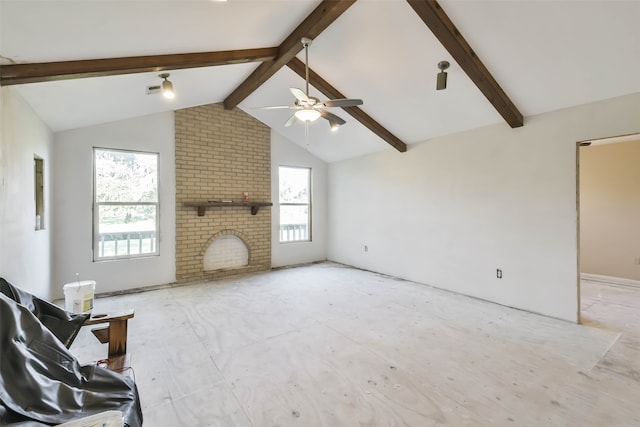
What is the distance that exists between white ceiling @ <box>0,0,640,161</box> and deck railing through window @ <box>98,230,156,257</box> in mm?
1767

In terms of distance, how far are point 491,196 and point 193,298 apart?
4.71 m

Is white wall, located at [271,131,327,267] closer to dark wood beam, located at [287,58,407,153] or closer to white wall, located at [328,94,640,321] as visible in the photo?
white wall, located at [328,94,640,321]

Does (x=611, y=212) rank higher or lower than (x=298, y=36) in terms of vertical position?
lower

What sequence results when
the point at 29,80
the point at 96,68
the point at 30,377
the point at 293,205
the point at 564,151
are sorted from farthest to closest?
the point at 293,205, the point at 564,151, the point at 96,68, the point at 29,80, the point at 30,377

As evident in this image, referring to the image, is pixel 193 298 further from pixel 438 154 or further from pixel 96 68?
pixel 438 154

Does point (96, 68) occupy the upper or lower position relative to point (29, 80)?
upper

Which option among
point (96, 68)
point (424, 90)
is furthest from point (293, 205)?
point (96, 68)

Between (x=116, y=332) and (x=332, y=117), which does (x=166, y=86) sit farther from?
(x=116, y=332)

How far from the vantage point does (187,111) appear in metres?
5.32

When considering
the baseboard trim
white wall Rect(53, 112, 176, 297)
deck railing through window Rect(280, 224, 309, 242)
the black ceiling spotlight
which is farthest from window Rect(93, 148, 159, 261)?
the baseboard trim

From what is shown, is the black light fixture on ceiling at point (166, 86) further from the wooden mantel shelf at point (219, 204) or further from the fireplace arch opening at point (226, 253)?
the fireplace arch opening at point (226, 253)

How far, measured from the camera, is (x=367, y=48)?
350 centimetres

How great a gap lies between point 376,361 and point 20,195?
12.2 ft

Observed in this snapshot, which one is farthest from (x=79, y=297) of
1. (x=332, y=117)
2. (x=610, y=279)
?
(x=610, y=279)
